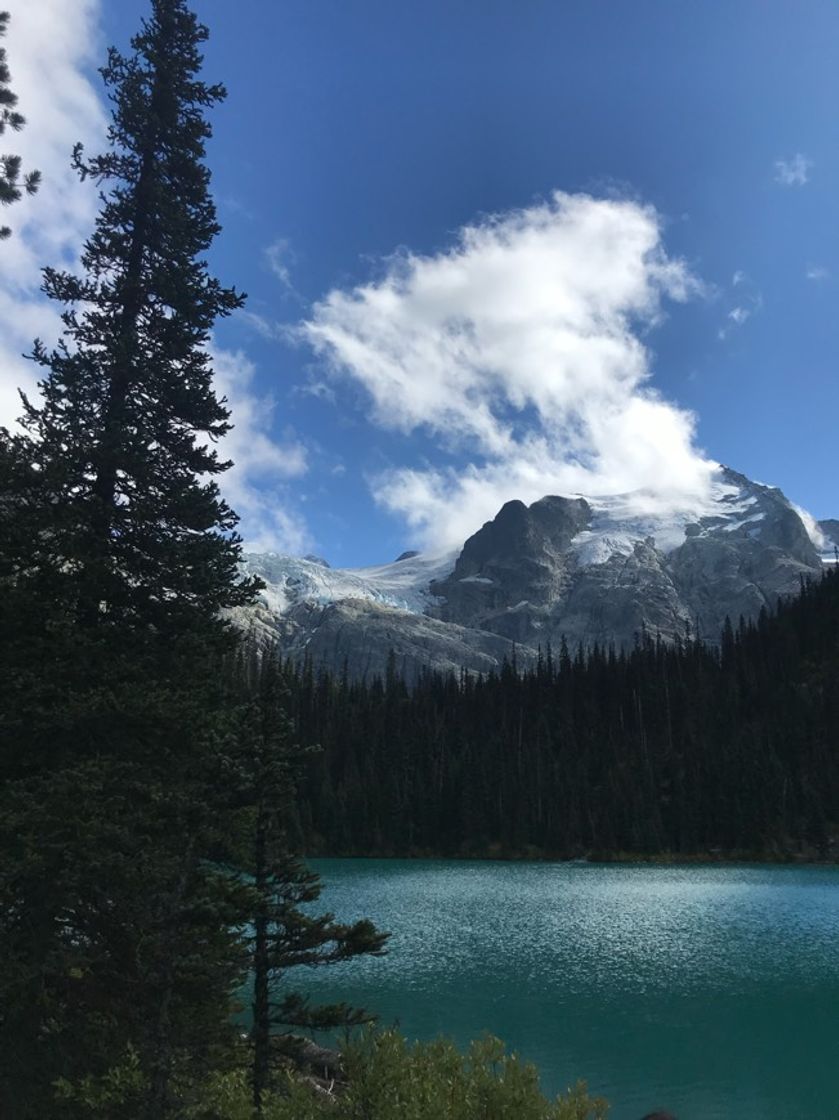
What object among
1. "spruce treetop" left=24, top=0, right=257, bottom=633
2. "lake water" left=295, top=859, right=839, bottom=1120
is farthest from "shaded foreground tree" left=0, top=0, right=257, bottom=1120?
"lake water" left=295, top=859, right=839, bottom=1120

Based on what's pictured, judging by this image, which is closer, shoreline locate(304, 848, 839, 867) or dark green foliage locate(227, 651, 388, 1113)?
dark green foliage locate(227, 651, 388, 1113)

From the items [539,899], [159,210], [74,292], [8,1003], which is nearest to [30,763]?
[8,1003]

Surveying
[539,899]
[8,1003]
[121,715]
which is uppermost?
[121,715]

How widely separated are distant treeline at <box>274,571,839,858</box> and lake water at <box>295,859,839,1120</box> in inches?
1951

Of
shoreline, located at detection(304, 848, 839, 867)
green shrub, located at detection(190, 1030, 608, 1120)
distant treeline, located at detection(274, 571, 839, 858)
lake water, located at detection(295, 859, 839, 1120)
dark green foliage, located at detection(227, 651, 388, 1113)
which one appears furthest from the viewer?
distant treeline, located at detection(274, 571, 839, 858)

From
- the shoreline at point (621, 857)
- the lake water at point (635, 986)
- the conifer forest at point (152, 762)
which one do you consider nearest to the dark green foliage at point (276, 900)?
the conifer forest at point (152, 762)

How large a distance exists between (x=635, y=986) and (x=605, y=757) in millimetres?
105134

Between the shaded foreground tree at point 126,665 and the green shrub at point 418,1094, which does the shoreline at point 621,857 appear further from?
the green shrub at point 418,1094

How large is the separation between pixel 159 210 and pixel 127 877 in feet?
57.6

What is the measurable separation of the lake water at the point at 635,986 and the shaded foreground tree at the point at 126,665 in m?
16.0

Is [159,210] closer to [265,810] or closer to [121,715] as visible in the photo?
[121,715]

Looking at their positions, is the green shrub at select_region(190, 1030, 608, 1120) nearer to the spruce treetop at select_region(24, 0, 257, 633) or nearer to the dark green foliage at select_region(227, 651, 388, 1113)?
the dark green foliage at select_region(227, 651, 388, 1113)

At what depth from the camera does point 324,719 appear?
163375 mm

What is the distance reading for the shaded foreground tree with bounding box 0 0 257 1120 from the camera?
14.4 m
